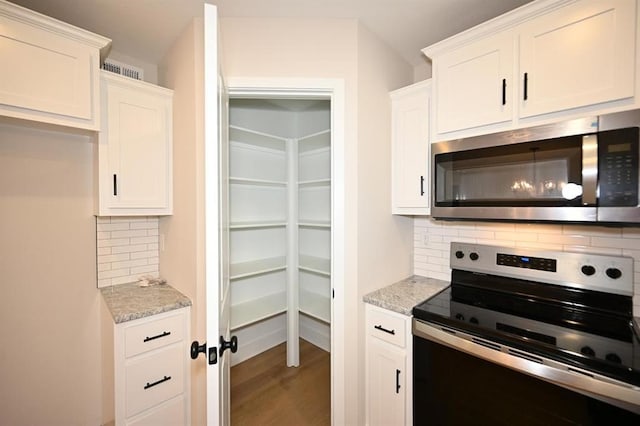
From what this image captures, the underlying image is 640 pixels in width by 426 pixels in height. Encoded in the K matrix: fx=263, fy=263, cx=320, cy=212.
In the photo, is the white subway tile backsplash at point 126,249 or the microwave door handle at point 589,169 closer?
the microwave door handle at point 589,169

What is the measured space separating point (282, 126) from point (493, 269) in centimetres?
227

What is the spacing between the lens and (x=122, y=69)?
183 cm

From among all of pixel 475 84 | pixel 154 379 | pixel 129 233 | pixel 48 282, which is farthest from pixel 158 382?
pixel 475 84

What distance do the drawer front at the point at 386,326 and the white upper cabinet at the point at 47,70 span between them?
1.95 m

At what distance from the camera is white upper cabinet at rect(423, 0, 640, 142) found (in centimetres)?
Result: 106

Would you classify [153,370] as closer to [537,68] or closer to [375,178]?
[375,178]

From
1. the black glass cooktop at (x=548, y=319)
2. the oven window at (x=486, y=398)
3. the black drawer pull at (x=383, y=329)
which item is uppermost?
the black glass cooktop at (x=548, y=319)

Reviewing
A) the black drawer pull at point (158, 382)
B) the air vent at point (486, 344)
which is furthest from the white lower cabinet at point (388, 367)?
the black drawer pull at point (158, 382)

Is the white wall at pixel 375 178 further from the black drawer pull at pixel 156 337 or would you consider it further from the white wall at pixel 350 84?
the black drawer pull at pixel 156 337

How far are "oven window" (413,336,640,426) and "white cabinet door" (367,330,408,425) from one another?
0.27ft

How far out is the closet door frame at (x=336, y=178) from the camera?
1527mm

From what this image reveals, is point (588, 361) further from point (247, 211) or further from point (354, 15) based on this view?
point (247, 211)

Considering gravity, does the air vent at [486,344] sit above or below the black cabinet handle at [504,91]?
below

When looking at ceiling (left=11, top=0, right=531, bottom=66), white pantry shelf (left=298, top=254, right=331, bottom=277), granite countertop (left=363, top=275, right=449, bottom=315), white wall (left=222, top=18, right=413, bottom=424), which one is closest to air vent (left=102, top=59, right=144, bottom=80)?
ceiling (left=11, top=0, right=531, bottom=66)
